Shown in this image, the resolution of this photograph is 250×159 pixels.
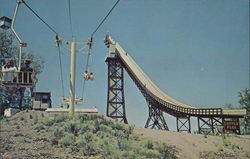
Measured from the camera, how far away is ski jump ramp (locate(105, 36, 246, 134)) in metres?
18.5

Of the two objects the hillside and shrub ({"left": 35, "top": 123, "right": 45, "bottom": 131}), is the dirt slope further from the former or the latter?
shrub ({"left": 35, "top": 123, "right": 45, "bottom": 131})

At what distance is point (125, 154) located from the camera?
9.35 m

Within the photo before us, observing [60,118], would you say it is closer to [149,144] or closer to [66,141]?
[66,141]

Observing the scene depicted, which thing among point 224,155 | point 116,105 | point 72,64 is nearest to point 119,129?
point 72,64

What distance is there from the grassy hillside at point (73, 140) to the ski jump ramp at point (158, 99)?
8558 millimetres

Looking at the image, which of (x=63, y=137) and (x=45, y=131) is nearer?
(x=63, y=137)

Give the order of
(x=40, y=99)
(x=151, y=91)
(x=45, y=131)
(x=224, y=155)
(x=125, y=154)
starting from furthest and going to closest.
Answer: (x=151, y=91)
(x=40, y=99)
(x=224, y=155)
(x=45, y=131)
(x=125, y=154)

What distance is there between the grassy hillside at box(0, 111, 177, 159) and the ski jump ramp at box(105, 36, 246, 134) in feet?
28.1

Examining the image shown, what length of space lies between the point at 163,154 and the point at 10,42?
17.4 m

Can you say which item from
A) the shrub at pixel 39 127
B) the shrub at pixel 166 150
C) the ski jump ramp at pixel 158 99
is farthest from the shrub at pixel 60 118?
the ski jump ramp at pixel 158 99

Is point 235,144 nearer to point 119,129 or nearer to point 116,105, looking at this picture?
point 119,129

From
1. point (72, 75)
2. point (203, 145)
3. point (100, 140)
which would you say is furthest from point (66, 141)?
point (203, 145)

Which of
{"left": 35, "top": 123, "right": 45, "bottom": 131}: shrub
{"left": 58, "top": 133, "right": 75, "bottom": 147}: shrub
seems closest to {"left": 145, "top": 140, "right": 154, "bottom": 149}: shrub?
{"left": 58, "top": 133, "right": 75, "bottom": 147}: shrub

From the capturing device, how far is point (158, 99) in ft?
75.0
